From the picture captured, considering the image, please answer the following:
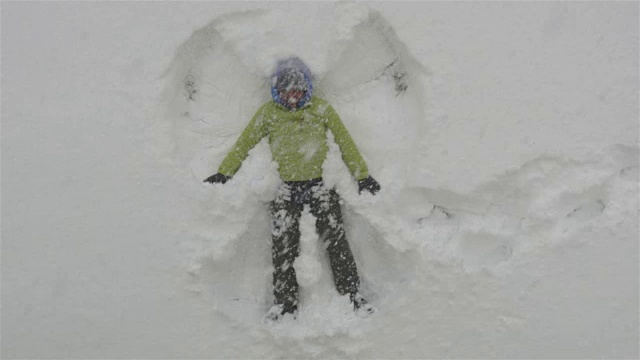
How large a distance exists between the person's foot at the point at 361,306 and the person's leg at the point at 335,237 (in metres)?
0.03

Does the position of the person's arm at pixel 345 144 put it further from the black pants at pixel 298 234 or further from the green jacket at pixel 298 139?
the black pants at pixel 298 234

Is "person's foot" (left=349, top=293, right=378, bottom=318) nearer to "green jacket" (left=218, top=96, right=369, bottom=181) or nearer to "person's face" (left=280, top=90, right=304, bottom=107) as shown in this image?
"green jacket" (left=218, top=96, right=369, bottom=181)

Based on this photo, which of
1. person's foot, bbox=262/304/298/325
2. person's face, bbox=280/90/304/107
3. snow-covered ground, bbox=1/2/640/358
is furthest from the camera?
person's foot, bbox=262/304/298/325

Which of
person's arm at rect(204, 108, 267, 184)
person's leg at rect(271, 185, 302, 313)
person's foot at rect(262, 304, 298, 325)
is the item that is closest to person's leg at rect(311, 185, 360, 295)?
person's leg at rect(271, 185, 302, 313)

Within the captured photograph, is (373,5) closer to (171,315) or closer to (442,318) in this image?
(442,318)

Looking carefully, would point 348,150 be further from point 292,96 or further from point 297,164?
point 292,96

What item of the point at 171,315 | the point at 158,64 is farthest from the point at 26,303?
the point at 158,64

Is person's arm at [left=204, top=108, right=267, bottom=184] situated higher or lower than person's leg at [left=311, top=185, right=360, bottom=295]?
higher

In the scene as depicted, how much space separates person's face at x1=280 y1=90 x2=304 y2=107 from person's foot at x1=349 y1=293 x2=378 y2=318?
3.22 feet

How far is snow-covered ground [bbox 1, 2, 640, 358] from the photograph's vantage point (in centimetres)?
332

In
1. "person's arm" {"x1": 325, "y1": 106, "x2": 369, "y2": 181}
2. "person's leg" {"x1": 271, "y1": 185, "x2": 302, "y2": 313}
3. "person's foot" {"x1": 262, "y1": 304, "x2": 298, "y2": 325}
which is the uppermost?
"person's arm" {"x1": 325, "y1": 106, "x2": 369, "y2": 181}

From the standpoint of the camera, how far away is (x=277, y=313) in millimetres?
3441

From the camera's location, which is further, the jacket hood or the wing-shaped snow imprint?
the wing-shaped snow imprint

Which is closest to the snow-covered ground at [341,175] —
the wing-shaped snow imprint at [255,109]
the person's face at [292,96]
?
the wing-shaped snow imprint at [255,109]
